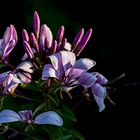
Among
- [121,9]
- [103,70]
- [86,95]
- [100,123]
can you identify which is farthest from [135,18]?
[86,95]

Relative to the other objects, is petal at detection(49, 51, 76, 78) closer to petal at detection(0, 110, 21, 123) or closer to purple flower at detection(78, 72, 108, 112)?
purple flower at detection(78, 72, 108, 112)

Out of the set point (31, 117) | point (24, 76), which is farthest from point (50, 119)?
point (24, 76)

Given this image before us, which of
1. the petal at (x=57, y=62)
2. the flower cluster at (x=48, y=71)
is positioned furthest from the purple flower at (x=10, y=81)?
the petal at (x=57, y=62)

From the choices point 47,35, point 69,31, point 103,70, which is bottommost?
point 103,70

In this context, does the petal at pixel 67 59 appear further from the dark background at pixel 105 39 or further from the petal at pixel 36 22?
the dark background at pixel 105 39

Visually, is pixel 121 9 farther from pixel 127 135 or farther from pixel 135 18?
pixel 127 135

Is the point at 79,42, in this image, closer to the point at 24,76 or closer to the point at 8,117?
the point at 24,76
